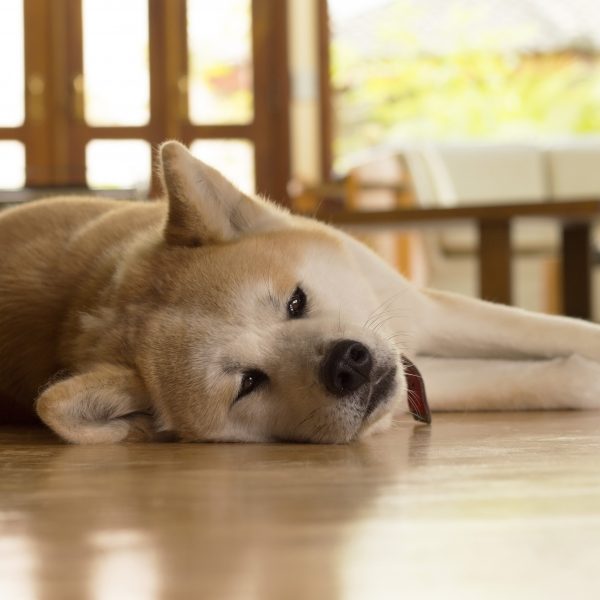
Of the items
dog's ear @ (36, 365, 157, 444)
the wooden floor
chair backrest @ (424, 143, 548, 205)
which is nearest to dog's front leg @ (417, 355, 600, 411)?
the wooden floor

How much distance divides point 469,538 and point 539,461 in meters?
0.50

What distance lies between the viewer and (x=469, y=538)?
91 cm

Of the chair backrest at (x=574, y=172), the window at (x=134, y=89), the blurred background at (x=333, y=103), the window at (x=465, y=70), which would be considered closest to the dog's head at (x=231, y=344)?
the blurred background at (x=333, y=103)

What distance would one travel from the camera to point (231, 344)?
1.65 meters

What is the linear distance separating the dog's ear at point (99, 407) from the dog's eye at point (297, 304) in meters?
0.28

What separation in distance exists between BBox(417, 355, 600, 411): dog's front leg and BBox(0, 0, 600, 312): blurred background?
4571mm

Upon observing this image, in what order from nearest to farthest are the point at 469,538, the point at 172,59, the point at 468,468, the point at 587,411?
the point at 469,538
the point at 468,468
the point at 587,411
the point at 172,59

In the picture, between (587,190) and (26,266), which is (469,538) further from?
(587,190)

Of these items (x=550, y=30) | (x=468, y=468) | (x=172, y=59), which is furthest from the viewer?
(x=550, y=30)

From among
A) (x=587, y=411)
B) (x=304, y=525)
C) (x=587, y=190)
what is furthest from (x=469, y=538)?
(x=587, y=190)

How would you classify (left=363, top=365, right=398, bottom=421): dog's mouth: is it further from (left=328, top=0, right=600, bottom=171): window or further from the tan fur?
(left=328, top=0, right=600, bottom=171): window

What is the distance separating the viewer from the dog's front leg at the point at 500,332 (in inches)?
88.2

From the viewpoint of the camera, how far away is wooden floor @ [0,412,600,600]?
2.56 feet

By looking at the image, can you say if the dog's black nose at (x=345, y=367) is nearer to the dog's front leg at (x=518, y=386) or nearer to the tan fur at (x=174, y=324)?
the tan fur at (x=174, y=324)
